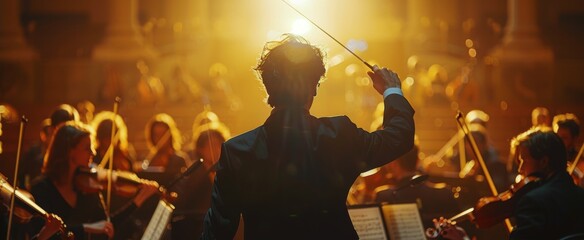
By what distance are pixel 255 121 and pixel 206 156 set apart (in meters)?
10.4

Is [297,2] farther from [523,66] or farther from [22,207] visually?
[22,207]

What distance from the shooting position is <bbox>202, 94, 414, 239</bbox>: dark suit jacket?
3438 millimetres

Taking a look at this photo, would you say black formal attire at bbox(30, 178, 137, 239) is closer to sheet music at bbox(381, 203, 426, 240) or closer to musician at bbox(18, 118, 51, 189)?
sheet music at bbox(381, 203, 426, 240)

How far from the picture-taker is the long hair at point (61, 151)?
5.80 meters

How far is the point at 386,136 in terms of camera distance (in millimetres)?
3541

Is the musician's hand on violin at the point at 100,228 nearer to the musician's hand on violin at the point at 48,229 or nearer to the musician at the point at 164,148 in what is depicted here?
the musician's hand on violin at the point at 48,229

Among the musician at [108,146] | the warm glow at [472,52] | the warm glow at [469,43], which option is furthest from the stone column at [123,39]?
the musician at [108,146]

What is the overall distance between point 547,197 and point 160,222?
196 cm

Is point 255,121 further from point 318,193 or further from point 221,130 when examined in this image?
point 318,193

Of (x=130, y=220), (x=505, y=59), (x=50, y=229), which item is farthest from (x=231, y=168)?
(x=505, y=59)

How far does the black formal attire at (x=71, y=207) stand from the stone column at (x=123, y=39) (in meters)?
15.8

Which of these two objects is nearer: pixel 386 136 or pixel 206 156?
pixel 386 136

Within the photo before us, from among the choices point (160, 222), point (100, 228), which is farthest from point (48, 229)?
point (100, 228)

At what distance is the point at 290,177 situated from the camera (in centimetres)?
346
